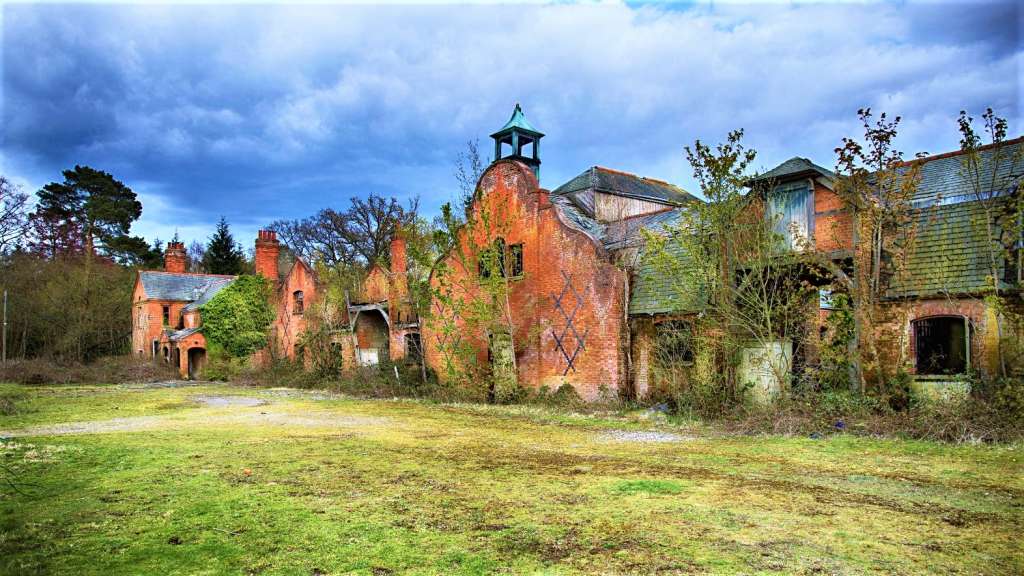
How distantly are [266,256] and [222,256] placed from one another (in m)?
20.6

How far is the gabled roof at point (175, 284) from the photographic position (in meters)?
40.4

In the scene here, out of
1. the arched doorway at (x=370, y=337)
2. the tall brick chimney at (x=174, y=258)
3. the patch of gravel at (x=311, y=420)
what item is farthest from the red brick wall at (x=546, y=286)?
the tall brick chimney at (x=174, y=258)

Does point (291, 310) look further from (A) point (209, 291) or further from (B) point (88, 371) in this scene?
(A) point (209, 291)

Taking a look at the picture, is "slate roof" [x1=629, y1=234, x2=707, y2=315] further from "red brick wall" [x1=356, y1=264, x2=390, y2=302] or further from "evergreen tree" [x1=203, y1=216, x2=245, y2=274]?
"evergreen tree" [x1=203, y1=216, x2=245, y2=274]

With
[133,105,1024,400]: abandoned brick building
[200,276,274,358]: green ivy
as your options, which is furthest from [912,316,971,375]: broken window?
[200,276,274,358]: green ivy

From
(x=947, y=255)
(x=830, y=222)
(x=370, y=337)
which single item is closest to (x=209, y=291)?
(x=370, y=337)

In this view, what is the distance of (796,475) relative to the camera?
8.41 metres

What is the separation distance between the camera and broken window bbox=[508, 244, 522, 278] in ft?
66.2

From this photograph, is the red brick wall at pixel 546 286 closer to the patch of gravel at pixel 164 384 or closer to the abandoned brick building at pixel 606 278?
the abandoned brick building at pixel 606 278

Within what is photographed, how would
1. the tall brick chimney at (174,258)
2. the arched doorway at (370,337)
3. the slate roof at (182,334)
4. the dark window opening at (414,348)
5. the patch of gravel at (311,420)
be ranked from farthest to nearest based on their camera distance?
the tall brick chimney at (174,258), the slate roof at (182,334), the arched doorway at (370,337), the dark window opening at (414,348), the patch of gravel at (311,420)

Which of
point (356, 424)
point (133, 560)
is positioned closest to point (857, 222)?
point (356, 424)

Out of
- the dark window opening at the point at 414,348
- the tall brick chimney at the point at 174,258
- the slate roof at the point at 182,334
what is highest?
the tall brick chimney at the point at 174,258

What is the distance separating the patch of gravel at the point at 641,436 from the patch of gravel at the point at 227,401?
1220 cm

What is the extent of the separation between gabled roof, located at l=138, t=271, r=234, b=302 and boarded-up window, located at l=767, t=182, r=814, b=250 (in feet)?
122
